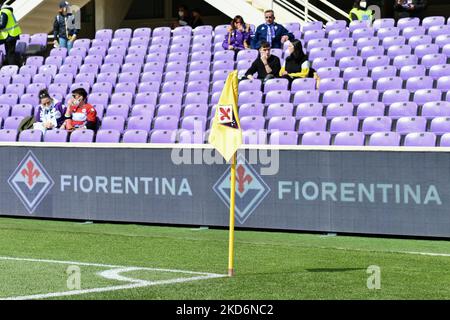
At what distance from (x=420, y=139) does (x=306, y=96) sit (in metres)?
3.56

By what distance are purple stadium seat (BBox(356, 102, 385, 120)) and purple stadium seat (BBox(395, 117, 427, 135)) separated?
2.95 ft

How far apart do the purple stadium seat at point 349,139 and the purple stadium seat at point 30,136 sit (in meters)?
6.02

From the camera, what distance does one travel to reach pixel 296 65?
1825 cm

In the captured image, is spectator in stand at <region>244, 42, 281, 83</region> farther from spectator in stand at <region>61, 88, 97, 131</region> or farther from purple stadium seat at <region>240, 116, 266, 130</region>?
spectator in stand at <region>61, 88, 97, 131</region>

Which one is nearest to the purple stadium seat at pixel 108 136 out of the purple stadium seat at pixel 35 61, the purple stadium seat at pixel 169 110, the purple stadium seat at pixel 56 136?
the purple stadium seat at pixel 56 136

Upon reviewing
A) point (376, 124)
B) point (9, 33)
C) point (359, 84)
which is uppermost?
point (9, 33)

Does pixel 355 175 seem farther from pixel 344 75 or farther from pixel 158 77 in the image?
pixel 158 77

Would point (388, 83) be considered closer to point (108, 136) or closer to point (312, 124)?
point (312, 124)

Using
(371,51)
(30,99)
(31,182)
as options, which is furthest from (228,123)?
(30,99)

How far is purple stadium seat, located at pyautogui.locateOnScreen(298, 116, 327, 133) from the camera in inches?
615

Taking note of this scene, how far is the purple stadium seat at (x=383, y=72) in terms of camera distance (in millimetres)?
17234

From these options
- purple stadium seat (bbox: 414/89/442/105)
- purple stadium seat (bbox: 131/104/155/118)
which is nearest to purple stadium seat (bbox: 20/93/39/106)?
purple stadium seat (bbox: 131/104/155/118)

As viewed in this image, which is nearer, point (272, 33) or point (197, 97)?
point (197, 97)

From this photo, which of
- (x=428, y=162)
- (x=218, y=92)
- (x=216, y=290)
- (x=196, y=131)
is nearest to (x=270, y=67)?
(x=218, y=92)
